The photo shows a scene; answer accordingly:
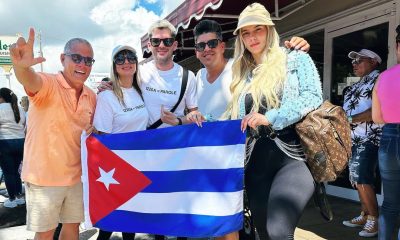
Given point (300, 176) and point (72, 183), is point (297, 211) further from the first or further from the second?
point (72, 183)

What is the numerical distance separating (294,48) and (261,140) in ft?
2.10

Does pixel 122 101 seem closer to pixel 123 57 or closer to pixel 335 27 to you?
pixel 123 57

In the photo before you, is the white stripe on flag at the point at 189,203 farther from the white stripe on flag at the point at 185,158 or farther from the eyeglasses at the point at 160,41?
the eyeglasses at the point at 160,41

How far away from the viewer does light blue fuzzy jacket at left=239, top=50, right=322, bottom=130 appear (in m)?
2.10

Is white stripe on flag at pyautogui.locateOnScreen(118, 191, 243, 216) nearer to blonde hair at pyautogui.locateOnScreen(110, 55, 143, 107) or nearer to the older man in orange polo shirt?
the older man in orange polo shirt

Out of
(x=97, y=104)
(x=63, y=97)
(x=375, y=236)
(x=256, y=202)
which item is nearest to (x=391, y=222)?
(x=375, y=236)

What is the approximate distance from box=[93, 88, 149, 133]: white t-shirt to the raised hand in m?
0.58

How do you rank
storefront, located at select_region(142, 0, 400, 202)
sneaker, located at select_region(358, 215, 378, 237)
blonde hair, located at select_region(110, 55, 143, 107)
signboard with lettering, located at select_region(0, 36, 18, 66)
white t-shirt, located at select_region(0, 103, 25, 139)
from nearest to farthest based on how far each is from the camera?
blonde hair, located at select_region(110, 55, 143, 107) < sneaker, located at select_region(358, 215, 378, 237) < storefront, located at select_region(142, 0, 400, 202) < white t-shirt, located at select_region(0, 103, 25, 139) < signboard with lettering, located at select_region(0, 36, 18, 66)

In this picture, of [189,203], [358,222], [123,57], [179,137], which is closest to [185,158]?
[179,137]

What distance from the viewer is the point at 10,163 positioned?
6.41m

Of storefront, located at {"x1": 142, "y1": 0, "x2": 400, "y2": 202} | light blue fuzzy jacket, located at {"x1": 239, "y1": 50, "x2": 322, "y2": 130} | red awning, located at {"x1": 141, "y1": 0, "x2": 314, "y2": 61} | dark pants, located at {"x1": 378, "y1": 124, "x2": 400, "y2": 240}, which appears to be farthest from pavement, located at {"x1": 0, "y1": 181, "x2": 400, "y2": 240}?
red awning, located at {"x1": 141, "y1": 0, "x2": 314, "y2": 61}

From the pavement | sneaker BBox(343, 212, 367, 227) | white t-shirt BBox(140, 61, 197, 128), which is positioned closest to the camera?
white t-shirt BBox(140, 61, 197, 128)

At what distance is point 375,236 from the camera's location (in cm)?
396

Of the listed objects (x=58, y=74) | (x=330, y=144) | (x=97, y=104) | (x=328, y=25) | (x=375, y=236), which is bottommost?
(x=375, y=236)
